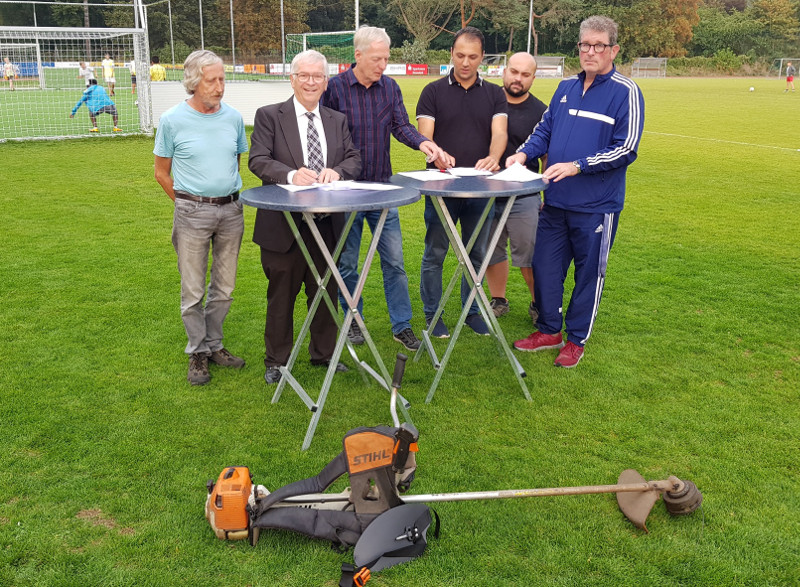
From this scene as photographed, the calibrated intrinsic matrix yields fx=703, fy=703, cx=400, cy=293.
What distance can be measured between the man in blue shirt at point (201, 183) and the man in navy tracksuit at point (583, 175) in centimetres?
185

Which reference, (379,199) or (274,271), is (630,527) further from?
(274,271)

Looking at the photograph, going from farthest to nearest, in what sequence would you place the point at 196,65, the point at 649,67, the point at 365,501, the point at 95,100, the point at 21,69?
the point at 649,67 < the point at 21,69 < the point at 95,100 < the point at 196,65 < the point at 365,501

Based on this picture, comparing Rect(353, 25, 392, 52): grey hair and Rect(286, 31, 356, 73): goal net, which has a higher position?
Rect(286, 31, 356, 73): goal net

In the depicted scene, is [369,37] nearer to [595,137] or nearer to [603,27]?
[603,27]

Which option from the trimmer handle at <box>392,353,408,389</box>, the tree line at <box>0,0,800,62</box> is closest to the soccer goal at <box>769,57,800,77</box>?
the tree line at <box>0,0,800,62</box>

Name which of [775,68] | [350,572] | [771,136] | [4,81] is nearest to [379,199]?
[350,572]

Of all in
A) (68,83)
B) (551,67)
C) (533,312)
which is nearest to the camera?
(533,312)

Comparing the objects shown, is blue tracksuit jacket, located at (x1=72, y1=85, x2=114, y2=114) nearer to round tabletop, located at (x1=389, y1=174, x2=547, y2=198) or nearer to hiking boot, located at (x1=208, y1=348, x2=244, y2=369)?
hiking boot, located at (x1=208, y1=348, x2=244, y2=369)

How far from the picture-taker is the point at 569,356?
15.7 feet

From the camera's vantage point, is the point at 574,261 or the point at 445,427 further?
the point at 574,261

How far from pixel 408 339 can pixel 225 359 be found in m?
1.29

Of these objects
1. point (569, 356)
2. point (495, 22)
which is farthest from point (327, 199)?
point (495, 22)

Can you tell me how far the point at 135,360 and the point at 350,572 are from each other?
2716 millimetres

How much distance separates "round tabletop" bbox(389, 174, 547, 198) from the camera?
371 cm
